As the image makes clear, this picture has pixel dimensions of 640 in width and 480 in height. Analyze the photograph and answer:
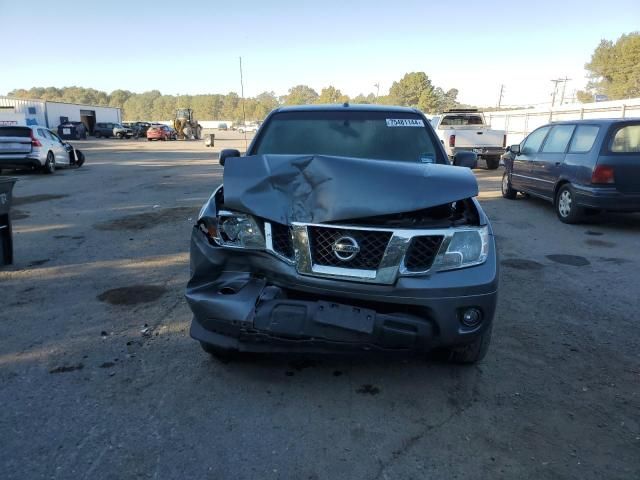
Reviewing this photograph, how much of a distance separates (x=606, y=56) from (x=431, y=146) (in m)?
78.6

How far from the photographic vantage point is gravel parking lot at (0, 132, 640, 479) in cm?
254

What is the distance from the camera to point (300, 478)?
7.93ft

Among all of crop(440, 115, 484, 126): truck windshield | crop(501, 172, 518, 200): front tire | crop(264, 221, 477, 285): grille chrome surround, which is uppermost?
crop(440, 115, 484, 126): truck windshield

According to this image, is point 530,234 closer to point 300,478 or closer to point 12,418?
point 300,478


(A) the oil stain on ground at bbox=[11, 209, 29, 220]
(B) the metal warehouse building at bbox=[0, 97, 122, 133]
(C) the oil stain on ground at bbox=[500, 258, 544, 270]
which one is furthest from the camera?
(B) the metal warehouse building at bbox=[0, 97, 122, 133]

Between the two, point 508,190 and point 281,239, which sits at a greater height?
point 281,239

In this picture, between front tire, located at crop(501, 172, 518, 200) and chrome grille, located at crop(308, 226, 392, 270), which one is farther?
front tire, located at crop(501, 172, 518, 200)

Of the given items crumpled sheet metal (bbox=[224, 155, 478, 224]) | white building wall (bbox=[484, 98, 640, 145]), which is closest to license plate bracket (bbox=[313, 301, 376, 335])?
crumpled sheet metal (bbox=[224, 155, 478, 224])

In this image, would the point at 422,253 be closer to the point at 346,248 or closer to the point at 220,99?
the point at 346,248

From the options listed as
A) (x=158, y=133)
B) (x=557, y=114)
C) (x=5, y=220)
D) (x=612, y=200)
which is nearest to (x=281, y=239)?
(x=5, y=220)

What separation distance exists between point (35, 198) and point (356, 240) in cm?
1091

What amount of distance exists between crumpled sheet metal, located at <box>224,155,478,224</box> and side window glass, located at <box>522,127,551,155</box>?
311 inches

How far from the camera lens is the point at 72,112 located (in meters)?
57.8

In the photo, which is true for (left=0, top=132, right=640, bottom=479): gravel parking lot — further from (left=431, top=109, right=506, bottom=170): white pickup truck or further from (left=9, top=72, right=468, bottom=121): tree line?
(left=9, top=72, right=468, bottom=121): tree line
